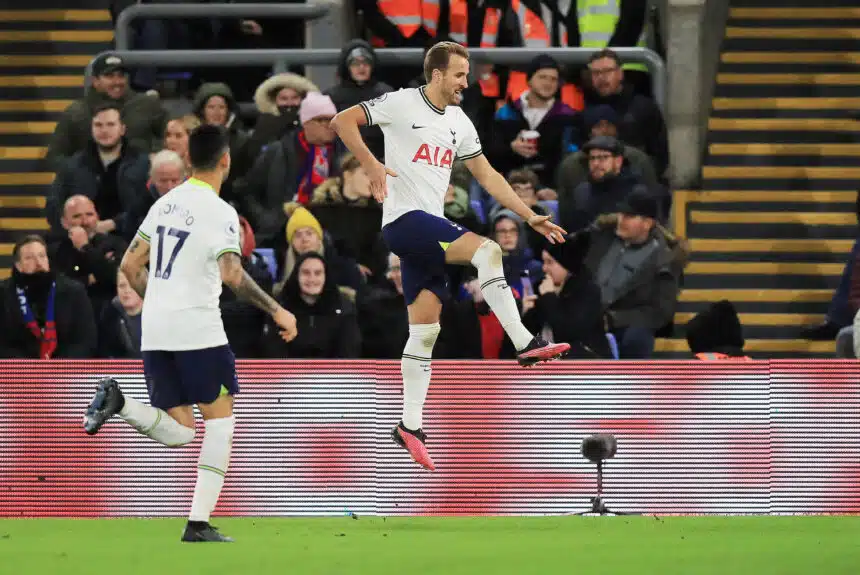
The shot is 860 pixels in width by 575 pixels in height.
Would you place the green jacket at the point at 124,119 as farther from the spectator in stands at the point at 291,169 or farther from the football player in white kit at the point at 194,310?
the football player in white kit at the point at 194,310

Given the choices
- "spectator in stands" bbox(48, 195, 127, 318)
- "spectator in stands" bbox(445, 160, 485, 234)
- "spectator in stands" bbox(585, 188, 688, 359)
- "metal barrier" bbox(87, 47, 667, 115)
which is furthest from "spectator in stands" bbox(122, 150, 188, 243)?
"spectator in stands" bbox(585, 188, 688, 359)

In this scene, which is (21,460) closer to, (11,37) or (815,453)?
(815,453)

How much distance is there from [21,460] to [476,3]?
7.49 m

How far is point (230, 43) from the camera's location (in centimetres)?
1959

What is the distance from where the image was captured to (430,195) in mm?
11836

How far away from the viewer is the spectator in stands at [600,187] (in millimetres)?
15930

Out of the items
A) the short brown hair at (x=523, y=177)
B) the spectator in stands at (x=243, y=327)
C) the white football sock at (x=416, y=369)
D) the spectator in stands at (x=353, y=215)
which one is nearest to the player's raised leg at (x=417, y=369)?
the white football sock at (x=416, y=369)

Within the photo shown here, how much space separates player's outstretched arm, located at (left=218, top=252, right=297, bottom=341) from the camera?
10266mm

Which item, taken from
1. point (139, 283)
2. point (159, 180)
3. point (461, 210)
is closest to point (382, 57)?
point (461, 210)

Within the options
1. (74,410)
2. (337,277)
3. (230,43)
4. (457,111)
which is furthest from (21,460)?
(230,43)

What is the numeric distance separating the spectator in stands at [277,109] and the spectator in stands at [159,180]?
0.88m

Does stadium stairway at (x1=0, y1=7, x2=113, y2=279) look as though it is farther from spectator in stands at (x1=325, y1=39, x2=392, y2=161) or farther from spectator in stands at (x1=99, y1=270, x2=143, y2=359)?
spectator in stands at (x1=99, y1=270, x2=143, y2=359)

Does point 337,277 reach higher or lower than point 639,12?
lower

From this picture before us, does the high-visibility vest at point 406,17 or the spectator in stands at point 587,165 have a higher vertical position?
the high-visibility vest at point 406,17
